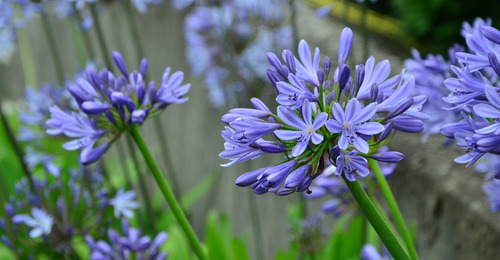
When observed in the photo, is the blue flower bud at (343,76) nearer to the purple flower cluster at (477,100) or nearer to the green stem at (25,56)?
the purple flower cluster at (477,100)

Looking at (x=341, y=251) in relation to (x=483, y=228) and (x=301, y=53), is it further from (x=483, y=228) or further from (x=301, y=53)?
(x=301, y=53)

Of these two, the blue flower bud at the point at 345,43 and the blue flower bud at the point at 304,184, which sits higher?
the blue flower bud at the point at 345,43

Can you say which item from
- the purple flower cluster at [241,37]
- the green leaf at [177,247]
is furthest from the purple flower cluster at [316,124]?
the purple flower cluster at [241,37]

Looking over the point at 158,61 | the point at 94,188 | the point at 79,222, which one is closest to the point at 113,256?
the point at 79,222

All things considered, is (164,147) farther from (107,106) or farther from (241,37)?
(107,106)

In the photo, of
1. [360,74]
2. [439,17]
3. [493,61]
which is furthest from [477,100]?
[439,17]

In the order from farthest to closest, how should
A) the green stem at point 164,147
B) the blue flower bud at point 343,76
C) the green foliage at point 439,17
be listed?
the green foliage at point 439,17 < the green stem at point 164,147 < the blue flower bud at point 343,76
